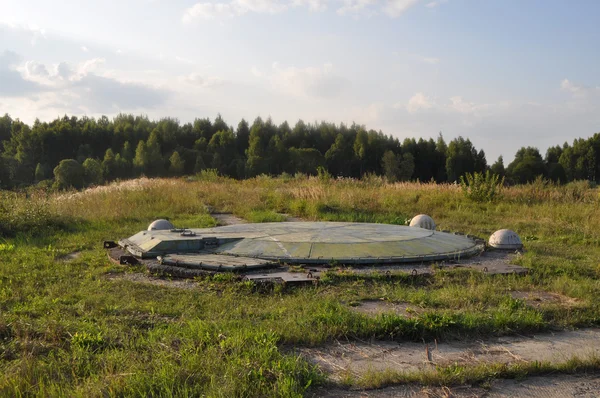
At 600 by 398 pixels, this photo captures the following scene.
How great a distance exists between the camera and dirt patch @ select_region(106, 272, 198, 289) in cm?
648

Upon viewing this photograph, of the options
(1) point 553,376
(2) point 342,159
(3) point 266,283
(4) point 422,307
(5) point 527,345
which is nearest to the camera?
(1) point 553,376

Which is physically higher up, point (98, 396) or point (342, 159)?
point (342, 159)

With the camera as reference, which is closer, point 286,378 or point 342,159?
point 286,378

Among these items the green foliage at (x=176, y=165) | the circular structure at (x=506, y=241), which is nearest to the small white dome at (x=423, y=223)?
the circular structure at (x=506, y=241)

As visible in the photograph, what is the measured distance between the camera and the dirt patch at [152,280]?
6482 mm

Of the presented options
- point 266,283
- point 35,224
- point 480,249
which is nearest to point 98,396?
point 266,283

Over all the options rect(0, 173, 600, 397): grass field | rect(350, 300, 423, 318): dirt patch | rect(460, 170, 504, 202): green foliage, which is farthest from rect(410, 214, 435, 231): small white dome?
rect(460, 170, 504, 202): green foliage

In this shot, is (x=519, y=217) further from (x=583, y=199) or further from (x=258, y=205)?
(x=258, y=205)

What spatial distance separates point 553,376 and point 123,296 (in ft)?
13.5

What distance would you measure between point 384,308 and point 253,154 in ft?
142

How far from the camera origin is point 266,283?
20.5 feet

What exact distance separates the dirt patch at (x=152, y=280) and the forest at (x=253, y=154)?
107 ft

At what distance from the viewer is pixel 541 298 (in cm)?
605

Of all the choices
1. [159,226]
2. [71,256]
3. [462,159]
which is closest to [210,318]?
[71,256]
